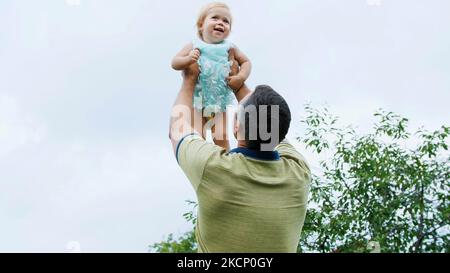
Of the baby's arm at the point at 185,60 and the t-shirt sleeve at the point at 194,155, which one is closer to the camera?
the t-shirt sleeve at the point at 194,155

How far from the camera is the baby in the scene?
9.86 feet

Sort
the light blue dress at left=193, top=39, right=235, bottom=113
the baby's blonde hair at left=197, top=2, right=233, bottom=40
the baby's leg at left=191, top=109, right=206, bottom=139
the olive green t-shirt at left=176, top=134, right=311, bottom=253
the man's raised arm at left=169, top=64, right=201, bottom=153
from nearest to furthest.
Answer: the olive green t-shirt at left=176, top=134, right=311, bottom=253 < the man's raised arm at left=169, top=64, right=201, bottom=153 < the baby's leg at left=191, top=109, right=206, bottom=139 < the light blue dress at left=193, top=39, right=235, bottom=113 < the baby's blonde hair at left=197, top=2, right=233, bottom=40

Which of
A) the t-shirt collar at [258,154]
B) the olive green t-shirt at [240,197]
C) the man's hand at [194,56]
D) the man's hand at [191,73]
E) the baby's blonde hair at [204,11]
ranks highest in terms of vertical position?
the baby's blonde hair at [204,11]

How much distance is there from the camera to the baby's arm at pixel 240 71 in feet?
9.97

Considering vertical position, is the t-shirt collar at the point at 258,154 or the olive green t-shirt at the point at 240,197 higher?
the t-shirt collar at the point at 258,154

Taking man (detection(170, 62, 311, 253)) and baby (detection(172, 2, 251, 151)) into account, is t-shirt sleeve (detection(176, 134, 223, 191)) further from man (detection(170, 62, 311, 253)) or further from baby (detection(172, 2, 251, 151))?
baby (detection(172, 2, 251, 151))

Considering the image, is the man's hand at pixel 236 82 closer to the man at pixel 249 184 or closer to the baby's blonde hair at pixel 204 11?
the baby's blonde hair at pixel 204 11

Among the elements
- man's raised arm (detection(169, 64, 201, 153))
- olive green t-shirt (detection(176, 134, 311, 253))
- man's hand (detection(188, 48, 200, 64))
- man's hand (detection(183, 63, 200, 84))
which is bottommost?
olive green t-shirt (detection(176, 134, 311, 253))

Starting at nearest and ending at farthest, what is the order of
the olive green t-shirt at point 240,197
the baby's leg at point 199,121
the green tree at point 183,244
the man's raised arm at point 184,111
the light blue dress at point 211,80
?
the olive green t-shirt at point 240,197, the man's raised arm at point 184,111, the baby's leg at point 199,121, the light blue dress at point 211,80, the green tree at point 183,244

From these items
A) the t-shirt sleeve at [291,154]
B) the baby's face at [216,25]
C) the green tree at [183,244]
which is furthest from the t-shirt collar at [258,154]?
the green tree at [183,244]

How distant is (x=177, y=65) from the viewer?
115 inches

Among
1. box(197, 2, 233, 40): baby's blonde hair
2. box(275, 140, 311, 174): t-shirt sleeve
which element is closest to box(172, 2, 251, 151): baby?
box(197, 2, 233, 40): baby's blonde hair
